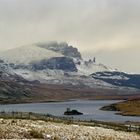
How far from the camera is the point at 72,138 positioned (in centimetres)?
4972

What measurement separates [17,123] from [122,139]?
1200 centimetres

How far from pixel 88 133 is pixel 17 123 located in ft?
26.4

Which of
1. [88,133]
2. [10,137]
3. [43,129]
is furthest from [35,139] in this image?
[88,133]

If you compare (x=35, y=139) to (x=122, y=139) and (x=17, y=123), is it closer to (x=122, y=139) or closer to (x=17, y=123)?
(x=17, y=123)

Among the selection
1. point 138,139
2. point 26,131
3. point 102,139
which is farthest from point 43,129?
point 138,139

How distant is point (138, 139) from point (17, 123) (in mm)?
14760

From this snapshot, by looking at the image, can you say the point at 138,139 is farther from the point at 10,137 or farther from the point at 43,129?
the point at 10,137

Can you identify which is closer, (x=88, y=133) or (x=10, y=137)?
(x=10, y=137)

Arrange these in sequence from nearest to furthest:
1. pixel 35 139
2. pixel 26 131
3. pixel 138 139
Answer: pixel 35 139, pixel 26 131, pixel 138 139

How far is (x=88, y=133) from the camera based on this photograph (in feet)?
176

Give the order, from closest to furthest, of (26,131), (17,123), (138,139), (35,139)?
(35,139)
(26,131)
(17,123)
(138,139)

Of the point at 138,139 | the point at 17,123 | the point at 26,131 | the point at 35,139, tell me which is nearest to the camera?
the point at 35,139

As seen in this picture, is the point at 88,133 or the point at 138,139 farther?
the point at 138,139

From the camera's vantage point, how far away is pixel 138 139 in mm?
57344
